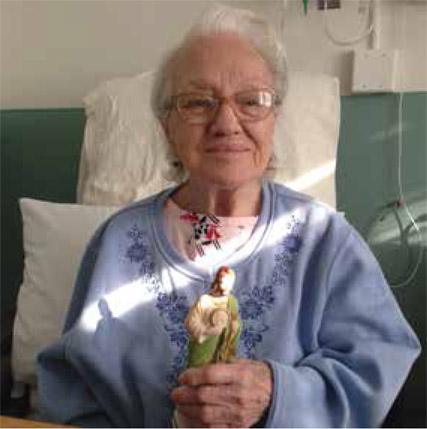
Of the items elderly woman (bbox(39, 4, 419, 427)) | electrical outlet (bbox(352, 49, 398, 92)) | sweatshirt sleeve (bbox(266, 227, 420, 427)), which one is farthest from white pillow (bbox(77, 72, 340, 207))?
sweatshirt sleeve (bbox(266, 227, 420, 427))

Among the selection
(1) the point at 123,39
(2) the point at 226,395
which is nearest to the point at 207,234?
(2) the point at 226,395

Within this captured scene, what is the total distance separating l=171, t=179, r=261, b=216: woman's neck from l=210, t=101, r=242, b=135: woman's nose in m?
0.11

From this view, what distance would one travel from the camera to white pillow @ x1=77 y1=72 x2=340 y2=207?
1.36m

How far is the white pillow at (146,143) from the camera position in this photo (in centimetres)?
136

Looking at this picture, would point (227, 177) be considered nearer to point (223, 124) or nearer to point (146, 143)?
point (223, 124)

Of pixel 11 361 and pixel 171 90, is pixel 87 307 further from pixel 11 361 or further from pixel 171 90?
pixel 11 361

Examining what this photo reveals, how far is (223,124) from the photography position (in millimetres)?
875

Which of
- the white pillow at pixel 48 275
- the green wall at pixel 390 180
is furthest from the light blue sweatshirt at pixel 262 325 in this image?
the green wall at pixel 390 180

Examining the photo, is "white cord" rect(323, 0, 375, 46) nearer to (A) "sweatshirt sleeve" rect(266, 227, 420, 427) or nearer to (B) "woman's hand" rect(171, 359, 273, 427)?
(A) "sweatshirt sleeve" rect(266, 227, 420, 427)

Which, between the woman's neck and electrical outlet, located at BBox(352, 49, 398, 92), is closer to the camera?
the woman's neck

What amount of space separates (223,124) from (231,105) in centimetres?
4

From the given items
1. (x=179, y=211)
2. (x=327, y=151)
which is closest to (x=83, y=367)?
(x=179, y=211)

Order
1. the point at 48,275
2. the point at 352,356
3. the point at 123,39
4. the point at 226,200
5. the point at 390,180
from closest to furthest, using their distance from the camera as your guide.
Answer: the point at 352,356 < the point at 226,200 < the point at 48,275 < the point at 390,180 < the point at 123,39

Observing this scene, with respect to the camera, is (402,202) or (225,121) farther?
(402,202)
